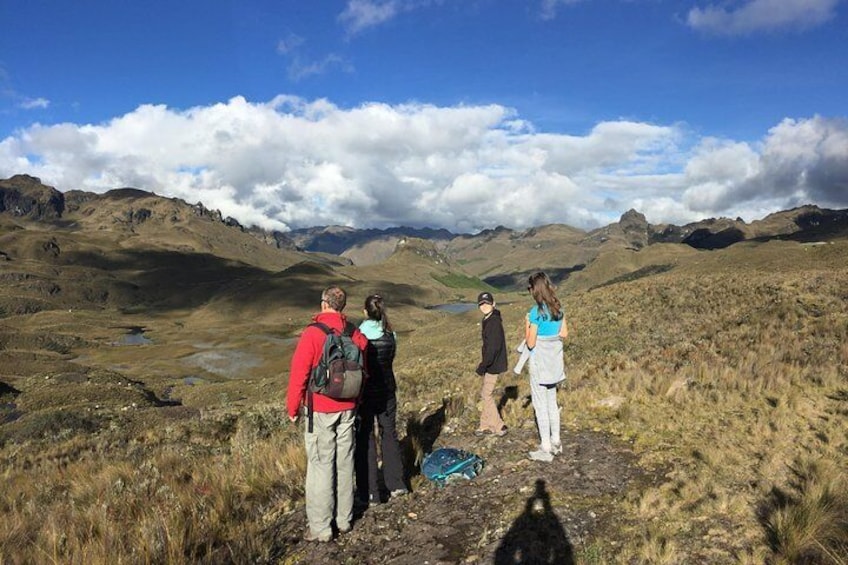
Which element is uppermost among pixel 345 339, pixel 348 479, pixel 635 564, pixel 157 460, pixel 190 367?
pixel 345 339

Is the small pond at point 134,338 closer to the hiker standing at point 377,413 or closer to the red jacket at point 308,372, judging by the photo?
the hiker standing at point 377,413

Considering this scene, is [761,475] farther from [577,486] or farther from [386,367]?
[386,367]

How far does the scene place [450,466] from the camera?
8.38 meters

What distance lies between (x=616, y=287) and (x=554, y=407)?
121 ft

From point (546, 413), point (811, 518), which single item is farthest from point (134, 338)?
point (811, 518)

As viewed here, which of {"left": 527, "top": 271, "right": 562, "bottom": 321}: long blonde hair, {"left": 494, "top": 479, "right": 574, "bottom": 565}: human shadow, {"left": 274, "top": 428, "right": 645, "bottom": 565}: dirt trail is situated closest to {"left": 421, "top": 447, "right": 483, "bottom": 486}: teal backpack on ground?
{"left": 274, "top": 428, "right": 645, "bottom": 565}: dirt trail

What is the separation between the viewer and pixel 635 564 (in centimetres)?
544

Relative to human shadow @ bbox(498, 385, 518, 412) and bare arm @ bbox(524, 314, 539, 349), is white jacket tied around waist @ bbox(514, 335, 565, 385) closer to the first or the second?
bare arm @ bbox(524, 314, 539, 349)

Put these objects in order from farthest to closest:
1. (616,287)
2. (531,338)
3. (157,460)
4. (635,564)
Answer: (616,287), (157,460), (531,338), (635,564)

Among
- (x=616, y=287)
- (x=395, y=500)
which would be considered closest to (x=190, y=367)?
(x=616, y=287)

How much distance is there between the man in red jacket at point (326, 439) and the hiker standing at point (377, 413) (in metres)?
0.77

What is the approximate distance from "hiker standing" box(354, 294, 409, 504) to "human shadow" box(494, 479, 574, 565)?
6.84 ft

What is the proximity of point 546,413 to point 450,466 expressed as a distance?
2.07 metres

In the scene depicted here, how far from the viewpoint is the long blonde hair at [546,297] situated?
8.67m
